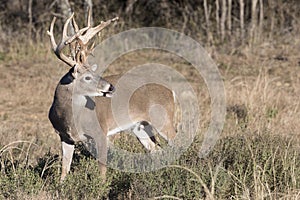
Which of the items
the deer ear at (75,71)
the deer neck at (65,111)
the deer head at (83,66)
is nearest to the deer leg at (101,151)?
the deer neck at (65,111)

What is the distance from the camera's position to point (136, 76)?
328 inches

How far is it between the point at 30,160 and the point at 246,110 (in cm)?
367

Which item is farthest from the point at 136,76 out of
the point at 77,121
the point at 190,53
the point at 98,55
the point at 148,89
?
the point at 190,53

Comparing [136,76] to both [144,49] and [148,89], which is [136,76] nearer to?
[148,89]

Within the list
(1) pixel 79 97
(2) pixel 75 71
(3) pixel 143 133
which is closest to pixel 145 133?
(3) pixel 143 133

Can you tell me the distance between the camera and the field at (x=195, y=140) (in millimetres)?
6043

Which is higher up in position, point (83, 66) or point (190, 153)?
point (83, 66)

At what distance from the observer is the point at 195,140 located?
23.4 ft

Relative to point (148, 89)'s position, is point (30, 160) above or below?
below

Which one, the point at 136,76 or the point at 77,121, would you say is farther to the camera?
the point at 136,76

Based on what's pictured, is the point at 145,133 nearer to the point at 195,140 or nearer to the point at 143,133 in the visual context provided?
the point at 143,133

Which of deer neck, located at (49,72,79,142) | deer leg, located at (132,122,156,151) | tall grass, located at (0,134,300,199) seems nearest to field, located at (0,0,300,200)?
tall grass, located at (0,134,300,199)

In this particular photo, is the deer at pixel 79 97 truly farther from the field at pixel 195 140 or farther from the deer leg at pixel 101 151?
the field at pixel 195 140

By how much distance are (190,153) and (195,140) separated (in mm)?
365
